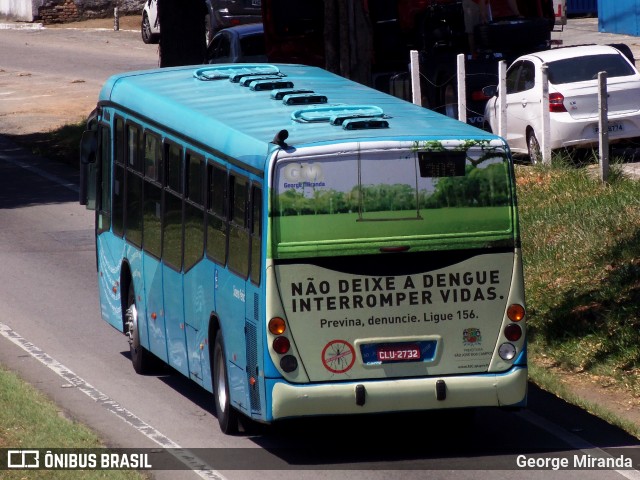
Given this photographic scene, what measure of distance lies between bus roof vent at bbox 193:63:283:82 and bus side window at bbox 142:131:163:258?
91cm

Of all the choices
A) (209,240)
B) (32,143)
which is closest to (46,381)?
(209,240)

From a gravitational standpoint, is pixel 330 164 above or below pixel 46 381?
above

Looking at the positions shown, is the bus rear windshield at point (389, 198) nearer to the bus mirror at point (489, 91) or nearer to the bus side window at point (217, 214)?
the bus side window at point (217, 214)

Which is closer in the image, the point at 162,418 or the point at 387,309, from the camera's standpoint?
the point at 387,309

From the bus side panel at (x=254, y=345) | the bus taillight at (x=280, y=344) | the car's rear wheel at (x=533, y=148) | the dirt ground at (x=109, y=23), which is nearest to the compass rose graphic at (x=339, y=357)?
the bus taillight at (x=280, y=344)

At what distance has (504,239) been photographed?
1102 cm

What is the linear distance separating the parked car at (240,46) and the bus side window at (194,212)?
15.7 metres

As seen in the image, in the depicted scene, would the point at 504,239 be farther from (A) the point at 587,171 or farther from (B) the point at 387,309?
(A) the point at 587,171

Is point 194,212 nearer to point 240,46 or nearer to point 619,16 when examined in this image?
point 240,46

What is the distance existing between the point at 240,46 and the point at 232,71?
14.3 m

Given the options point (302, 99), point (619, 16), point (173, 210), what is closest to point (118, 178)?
point (173, 210)

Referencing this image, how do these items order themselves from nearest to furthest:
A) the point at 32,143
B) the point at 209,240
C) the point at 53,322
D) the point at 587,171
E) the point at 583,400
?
1. the point at 209,240
2. the point at 583,400
3. the point at 53,322
4. the point at 587,171
5. the point at 32,143

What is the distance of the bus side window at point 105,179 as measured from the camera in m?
15.2

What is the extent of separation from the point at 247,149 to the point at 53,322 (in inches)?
242
